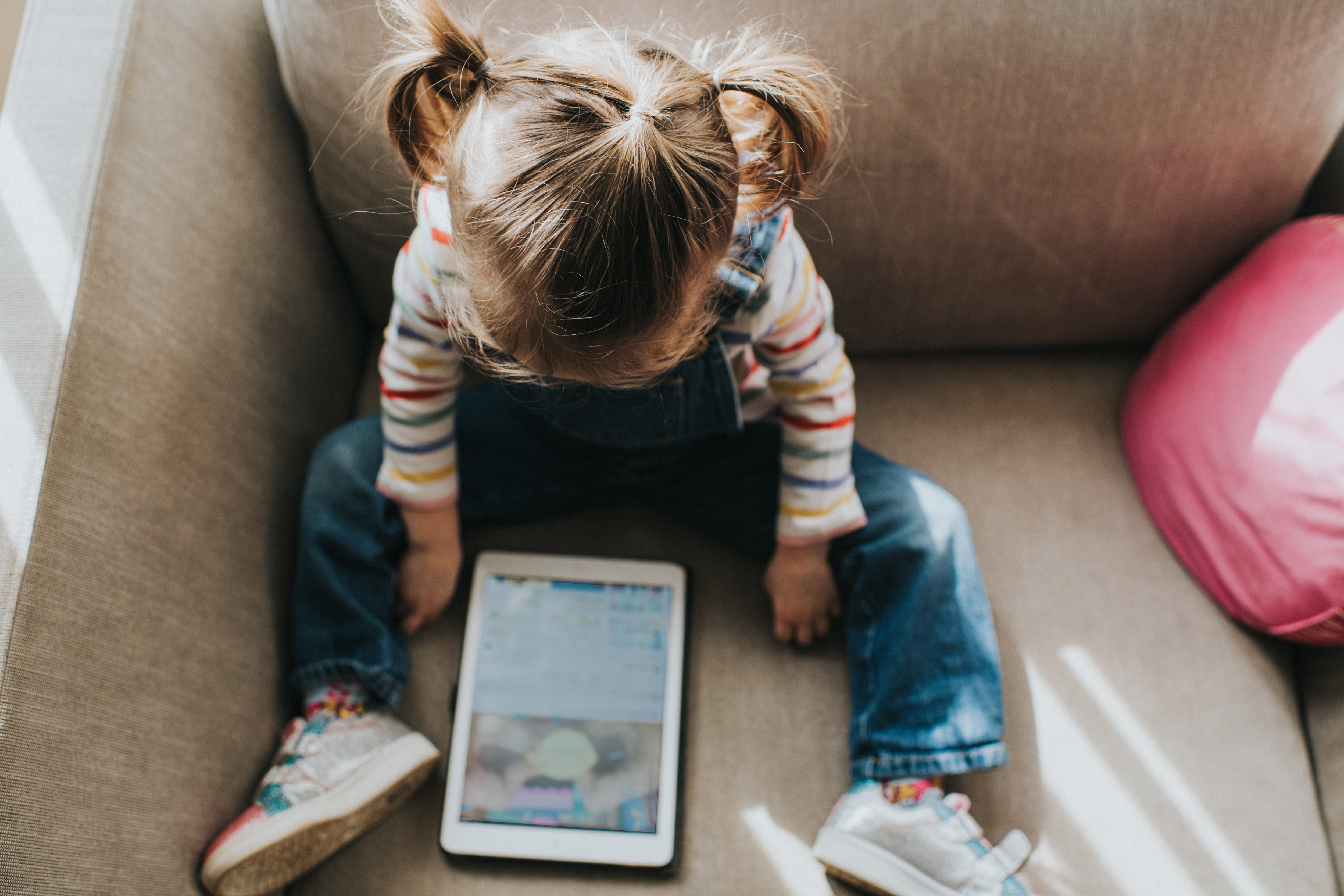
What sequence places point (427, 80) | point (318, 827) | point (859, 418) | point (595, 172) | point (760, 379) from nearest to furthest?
point (595, 172), point (427, 80), point (318, 827), point (760, 379), point (859, 418)

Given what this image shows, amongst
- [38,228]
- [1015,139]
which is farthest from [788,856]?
[38,228]

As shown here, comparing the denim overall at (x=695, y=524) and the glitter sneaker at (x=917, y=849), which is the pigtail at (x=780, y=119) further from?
the glitter sneaker at (x=917, y=849)

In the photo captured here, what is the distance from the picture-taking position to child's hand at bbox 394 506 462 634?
2.68ft

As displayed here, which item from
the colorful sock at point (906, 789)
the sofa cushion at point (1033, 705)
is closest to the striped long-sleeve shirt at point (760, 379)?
the sofa cushion at point (1033, 705)

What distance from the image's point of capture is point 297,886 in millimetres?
735

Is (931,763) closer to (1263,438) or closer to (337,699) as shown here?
(1263,438)

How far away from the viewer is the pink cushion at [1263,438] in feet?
2.26

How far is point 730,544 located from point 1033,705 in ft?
1.02

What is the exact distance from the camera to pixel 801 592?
81cm

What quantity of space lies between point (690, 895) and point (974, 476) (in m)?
0.48

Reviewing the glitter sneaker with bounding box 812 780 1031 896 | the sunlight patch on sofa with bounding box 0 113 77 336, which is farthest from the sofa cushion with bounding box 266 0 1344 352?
the glitter sneaker with bounding box 812 780 1031 896

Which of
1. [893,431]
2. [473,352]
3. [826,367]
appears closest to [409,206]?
[473,352]

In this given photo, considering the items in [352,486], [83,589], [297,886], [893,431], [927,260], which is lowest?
[297,886]

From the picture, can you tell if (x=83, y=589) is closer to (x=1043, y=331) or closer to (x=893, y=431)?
(x=893, y=431)
